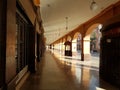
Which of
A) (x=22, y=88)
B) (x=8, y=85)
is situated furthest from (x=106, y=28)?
(x=8, y=85)

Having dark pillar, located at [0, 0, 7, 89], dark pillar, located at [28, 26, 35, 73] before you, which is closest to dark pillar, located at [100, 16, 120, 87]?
dark pillar, located at [28, 26, 35, 73]

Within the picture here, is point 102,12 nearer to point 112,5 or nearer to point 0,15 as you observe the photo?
point 112,5

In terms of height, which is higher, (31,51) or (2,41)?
(2,41)

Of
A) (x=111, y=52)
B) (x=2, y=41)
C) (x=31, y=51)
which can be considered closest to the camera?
(x=2, y=41)

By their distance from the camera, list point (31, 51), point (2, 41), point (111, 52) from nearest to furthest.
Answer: point (2, 41) < point (111, 52) < point (31, 51)

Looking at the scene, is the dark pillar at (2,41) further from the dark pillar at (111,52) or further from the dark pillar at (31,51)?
the dark pillar at (31,51)

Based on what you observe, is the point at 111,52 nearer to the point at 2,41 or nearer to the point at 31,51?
the point at 31,51

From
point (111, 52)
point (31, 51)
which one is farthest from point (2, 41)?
point (31, 51)

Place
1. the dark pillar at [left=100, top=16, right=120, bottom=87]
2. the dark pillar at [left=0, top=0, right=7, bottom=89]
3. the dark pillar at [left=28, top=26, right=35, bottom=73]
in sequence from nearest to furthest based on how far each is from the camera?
the dark pillar at [left=0, top=0, right=7, bottom=89] < the dark pillar at [left=100, top=16, right=120, bottom=87] < the dark pillar at [left=28, top=26, right=35, bottom=73]

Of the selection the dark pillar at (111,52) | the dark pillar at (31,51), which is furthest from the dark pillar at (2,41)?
the dark pillar at (31,51)

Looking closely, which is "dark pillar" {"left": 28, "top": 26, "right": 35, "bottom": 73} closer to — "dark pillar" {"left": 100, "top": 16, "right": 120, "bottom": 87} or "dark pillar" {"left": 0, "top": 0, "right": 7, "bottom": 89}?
"dark pillar" {"left": 100, "top": 16, "right": 120, "bottom": 87}

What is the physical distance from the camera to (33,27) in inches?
345

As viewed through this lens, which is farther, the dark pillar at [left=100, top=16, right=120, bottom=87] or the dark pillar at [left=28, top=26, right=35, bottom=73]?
the dark pillar at [left=28, top=26, right=35, bottom=73]

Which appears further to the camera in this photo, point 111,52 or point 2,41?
point 111,52
